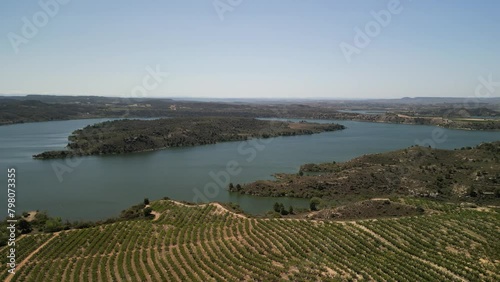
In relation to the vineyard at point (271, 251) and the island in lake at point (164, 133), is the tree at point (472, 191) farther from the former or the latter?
the island in lake at point (164, 133)

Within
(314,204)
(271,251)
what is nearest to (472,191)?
(314,204)

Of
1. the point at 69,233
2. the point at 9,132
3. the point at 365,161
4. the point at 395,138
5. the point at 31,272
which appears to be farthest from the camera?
the point at 9,132

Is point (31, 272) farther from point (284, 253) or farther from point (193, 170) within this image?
point (193, 170)

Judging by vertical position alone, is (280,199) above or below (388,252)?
below

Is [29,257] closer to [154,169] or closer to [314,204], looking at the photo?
[314,204]

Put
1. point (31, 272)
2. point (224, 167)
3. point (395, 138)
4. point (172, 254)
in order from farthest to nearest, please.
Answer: point (395, 138), point (224, 167), point (172, 254), point (31, 272)

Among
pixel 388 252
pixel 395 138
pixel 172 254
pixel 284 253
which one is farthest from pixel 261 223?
pixel 395 138
